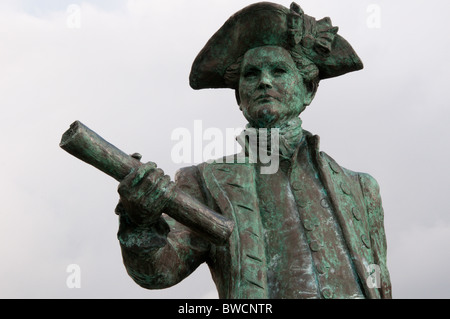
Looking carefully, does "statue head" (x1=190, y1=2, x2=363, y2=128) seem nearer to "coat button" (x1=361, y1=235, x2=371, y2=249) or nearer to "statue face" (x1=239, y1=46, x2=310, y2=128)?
"statue face" (x1=239, y1=46, x2=310, y2=128)

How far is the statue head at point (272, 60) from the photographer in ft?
22.3

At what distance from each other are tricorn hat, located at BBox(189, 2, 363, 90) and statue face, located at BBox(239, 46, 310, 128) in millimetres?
106

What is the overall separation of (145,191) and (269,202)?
1385mm

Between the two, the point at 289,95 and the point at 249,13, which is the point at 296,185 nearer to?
the point at 289,95

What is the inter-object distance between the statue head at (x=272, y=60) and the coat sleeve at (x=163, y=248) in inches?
27.9

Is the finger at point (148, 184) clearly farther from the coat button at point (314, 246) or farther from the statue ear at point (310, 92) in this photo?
the statue ear at point (310, 92)

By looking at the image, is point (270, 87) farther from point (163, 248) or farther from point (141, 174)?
point (141, 174)

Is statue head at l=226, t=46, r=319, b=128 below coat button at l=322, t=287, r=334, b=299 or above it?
above

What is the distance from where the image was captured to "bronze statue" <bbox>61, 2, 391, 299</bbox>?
232 inches

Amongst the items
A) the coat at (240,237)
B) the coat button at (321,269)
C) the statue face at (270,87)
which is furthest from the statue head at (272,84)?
the coat button at (321,269)

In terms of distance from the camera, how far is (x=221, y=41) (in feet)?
23.5

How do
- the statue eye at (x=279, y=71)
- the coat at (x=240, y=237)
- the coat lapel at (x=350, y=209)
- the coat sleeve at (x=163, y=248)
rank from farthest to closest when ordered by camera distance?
1. the statue eye at (x=279, y=71)
2. the coat lapel at (x=350, y=209)
3. the coat at (x=240, y=237)
4. the coat sleeve at (x=163, y=248)

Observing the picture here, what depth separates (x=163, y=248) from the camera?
20.3 feet

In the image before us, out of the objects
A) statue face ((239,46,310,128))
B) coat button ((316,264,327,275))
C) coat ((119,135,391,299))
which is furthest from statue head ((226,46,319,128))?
coat button ((316,264,327,275))
